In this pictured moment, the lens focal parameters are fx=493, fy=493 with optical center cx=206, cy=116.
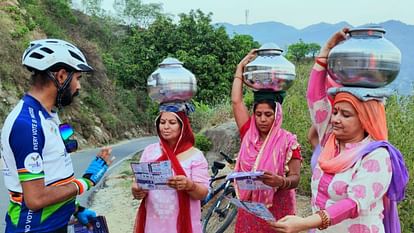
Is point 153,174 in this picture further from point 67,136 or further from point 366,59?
point 366,59

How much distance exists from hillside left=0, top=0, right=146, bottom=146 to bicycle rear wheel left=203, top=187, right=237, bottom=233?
43.3 ft

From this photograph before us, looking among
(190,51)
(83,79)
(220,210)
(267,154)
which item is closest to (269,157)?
(267,154)

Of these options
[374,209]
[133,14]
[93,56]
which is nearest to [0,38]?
[93,56]

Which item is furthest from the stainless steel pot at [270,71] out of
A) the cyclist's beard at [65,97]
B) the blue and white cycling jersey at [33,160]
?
the blue and white cycling jersey at [33,160]

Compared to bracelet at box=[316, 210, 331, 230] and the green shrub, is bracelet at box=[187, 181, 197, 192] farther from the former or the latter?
the green shrub

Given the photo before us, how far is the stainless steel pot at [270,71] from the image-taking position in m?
3.20

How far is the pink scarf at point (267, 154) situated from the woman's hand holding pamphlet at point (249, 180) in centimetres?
19

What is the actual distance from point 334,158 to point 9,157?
1563mm

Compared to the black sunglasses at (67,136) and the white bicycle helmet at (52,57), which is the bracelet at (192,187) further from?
the white bicycle helmet at (52,57)

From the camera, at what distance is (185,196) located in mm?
3160

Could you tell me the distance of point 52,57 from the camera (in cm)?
246

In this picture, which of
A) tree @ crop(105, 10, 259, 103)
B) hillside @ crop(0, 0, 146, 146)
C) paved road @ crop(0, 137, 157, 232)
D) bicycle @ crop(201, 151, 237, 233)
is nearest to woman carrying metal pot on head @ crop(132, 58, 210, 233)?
bicycle @ crop(201, 151, 237, 233)

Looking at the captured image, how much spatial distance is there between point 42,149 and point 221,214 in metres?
3.50

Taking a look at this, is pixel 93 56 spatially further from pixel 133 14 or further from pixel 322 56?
pixel 322 56
